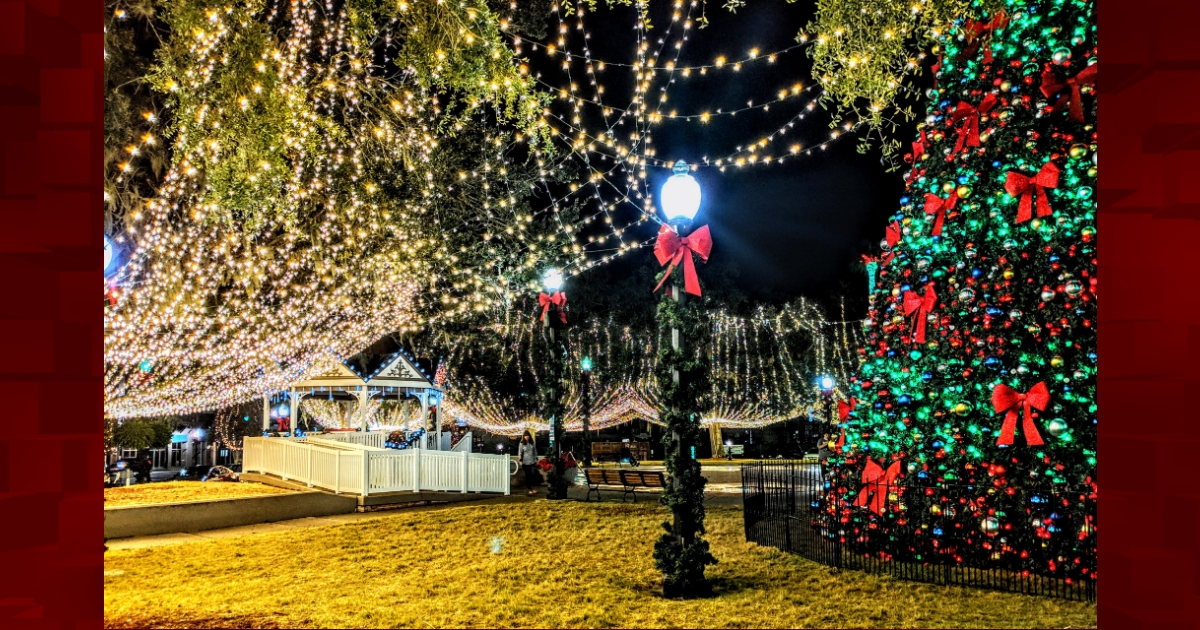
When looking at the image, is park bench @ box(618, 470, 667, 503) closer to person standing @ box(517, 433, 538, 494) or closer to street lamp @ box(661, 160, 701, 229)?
person standing @ box(517, 433, 538, 494)

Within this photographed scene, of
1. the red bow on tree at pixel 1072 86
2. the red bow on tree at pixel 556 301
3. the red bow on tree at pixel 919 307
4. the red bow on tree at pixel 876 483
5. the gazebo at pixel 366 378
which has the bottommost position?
the red bow on tree at pixel 876 483

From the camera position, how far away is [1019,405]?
A: 332 inches

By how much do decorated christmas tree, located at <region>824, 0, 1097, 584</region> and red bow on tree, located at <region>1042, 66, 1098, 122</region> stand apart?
21 mm

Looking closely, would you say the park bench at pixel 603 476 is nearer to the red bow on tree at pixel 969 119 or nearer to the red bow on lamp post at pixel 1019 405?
the red bow on lamp post at pixel 1019 405

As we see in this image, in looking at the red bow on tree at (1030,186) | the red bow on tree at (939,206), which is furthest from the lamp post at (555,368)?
the red bow on tree at (1030,186)

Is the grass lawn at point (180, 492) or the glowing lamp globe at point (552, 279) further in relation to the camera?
the glowing lamp globe at point (552, 279)

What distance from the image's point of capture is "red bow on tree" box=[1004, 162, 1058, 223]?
8.46 metres

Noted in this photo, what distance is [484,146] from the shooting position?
59.5 ft

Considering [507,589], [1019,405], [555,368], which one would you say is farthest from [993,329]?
[555,368]

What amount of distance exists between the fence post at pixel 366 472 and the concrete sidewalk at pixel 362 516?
549 millimetres

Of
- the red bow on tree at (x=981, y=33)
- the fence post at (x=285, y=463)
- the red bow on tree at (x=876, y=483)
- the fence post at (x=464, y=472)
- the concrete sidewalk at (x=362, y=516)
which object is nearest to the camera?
the red bow on tree at (x=981, y=33)

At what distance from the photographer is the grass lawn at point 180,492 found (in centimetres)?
1534
